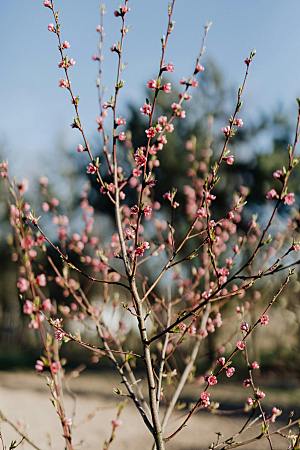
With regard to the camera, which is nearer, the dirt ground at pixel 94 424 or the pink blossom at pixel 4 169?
the pink blossom at pixel 4 169

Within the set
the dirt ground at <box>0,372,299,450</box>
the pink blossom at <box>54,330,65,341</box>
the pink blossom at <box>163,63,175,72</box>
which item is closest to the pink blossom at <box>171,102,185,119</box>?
the pink blossom at <box>163,63,175,72</box>

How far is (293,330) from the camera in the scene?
1351cm

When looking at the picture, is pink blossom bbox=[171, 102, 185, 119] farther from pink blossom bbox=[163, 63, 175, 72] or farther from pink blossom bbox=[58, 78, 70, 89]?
pink blossom bbox=[58, 78, 70, 89]

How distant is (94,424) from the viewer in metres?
7.97

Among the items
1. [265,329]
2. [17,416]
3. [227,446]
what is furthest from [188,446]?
[265,329]

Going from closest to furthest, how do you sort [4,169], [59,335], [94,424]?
[59,335], [4,169], [94,424]

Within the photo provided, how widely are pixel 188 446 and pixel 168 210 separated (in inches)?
387

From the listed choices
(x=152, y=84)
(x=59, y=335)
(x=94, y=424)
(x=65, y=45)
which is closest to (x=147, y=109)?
(x=152, y=84)

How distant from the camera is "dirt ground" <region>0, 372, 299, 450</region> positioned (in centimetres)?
666

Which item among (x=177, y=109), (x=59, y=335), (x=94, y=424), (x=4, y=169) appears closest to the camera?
(x=59, y=335)

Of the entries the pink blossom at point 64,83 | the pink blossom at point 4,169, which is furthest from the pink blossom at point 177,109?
the pink blossom at point 4,169

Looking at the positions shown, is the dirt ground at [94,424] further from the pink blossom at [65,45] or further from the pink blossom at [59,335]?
the pink blossom at [65,45]

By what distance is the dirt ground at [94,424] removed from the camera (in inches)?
262

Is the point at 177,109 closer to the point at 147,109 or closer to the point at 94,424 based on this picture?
the point at 147,109
